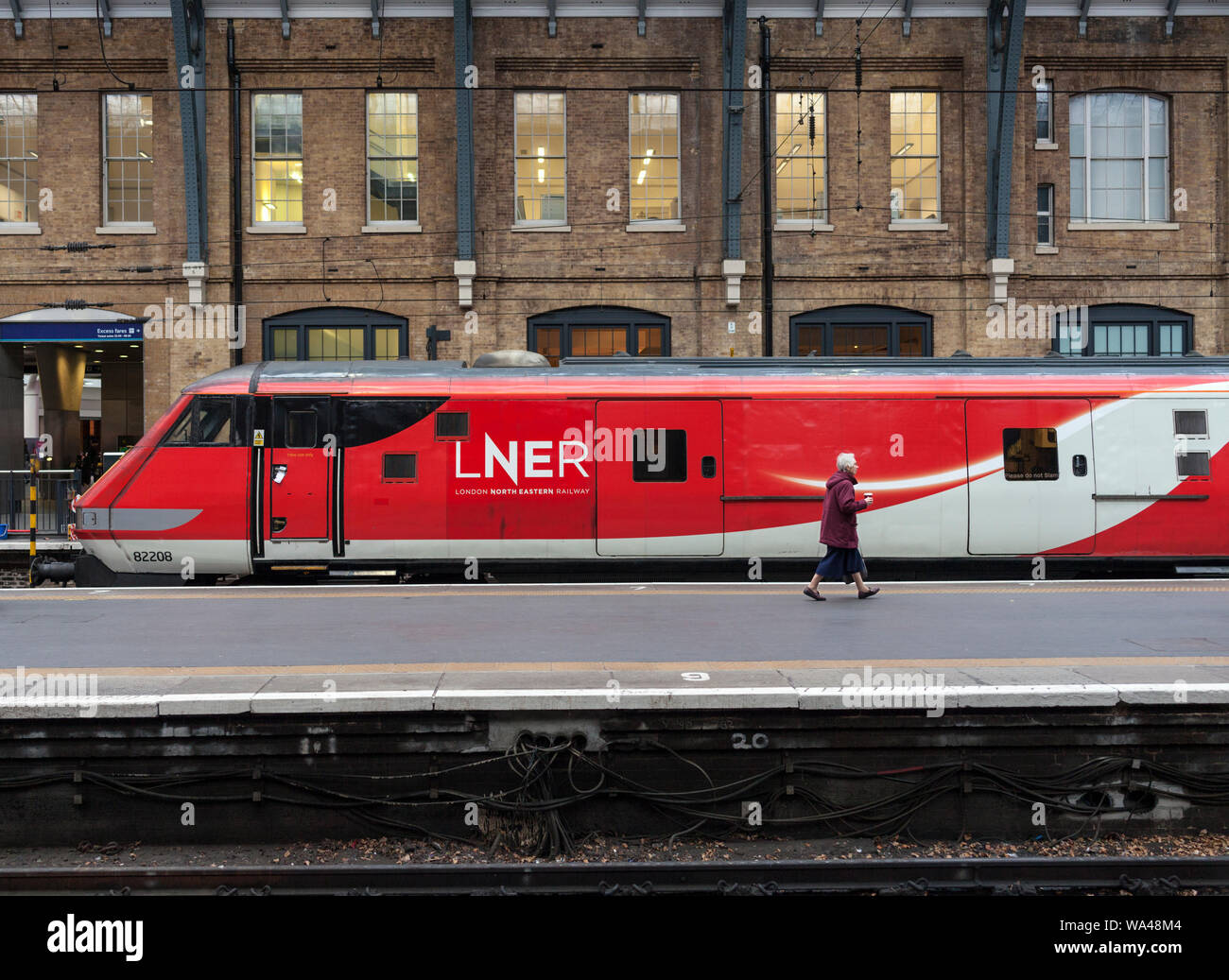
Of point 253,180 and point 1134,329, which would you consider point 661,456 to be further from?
point 1134,329

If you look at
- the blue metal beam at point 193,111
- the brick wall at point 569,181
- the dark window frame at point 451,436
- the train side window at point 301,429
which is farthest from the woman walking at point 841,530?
the blue metal beam at point 193,111

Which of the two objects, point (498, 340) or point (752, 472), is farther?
point (498, 340)

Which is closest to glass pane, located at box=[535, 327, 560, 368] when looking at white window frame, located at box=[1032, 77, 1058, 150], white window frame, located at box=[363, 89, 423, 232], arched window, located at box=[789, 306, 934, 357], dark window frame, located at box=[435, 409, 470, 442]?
white window frame, located at box=[363, 89, 423, 232]

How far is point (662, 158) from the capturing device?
2175 cm

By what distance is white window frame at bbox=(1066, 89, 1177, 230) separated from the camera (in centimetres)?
2184

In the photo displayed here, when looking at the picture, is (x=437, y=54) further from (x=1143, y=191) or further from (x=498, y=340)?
(x=1143, y=191)

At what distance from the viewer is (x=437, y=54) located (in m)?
21.4

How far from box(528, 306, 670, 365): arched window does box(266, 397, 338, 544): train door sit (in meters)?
9.18

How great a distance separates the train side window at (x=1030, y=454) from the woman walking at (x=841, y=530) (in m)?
4.15

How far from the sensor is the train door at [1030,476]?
Answer: 13398 millimetres

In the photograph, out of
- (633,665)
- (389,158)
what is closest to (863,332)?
(389,158)

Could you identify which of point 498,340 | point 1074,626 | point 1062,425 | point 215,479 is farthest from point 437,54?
point 1074,626

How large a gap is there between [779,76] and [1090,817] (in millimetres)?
19168

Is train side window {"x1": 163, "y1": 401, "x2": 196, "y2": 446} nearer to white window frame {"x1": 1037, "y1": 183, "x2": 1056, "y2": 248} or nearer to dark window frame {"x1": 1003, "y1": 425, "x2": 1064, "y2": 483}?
dark window frame {"x1": 1003, "y1": 425, "x2": 1064, "y2": 483}
